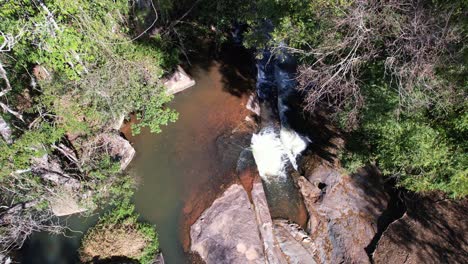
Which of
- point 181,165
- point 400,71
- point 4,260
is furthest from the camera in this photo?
point 181,165

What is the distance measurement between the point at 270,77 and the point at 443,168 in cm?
913

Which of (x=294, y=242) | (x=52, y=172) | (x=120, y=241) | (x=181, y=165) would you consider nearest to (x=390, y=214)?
(x=294, y=242)

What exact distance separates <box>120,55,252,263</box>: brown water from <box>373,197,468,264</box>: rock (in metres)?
6.32

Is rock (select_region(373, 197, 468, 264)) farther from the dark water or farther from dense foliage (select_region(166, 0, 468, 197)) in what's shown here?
the dark water

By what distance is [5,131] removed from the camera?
919 cm

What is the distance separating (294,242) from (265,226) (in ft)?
3.86

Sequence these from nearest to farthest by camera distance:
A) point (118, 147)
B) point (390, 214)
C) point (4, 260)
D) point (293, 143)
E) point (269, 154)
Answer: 1. point (4, 260)
2. point (390, 214)
3. point (118, 147)
4. point (269, 154)
5. point (293, 143)

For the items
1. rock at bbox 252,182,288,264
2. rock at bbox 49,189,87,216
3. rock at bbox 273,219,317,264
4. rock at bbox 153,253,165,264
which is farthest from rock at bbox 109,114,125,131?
rock at bbox 273,219,317,264

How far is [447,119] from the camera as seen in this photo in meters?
9.02

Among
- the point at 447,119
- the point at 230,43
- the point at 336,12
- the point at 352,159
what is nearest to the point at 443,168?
the point at 447,119

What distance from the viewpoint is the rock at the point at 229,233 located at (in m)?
10.8

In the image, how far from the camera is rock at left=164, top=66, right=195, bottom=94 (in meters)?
15.1

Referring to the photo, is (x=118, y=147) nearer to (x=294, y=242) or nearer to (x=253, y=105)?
(x=253, y=105)

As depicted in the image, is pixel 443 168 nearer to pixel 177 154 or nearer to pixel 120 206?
pixel 177 154
